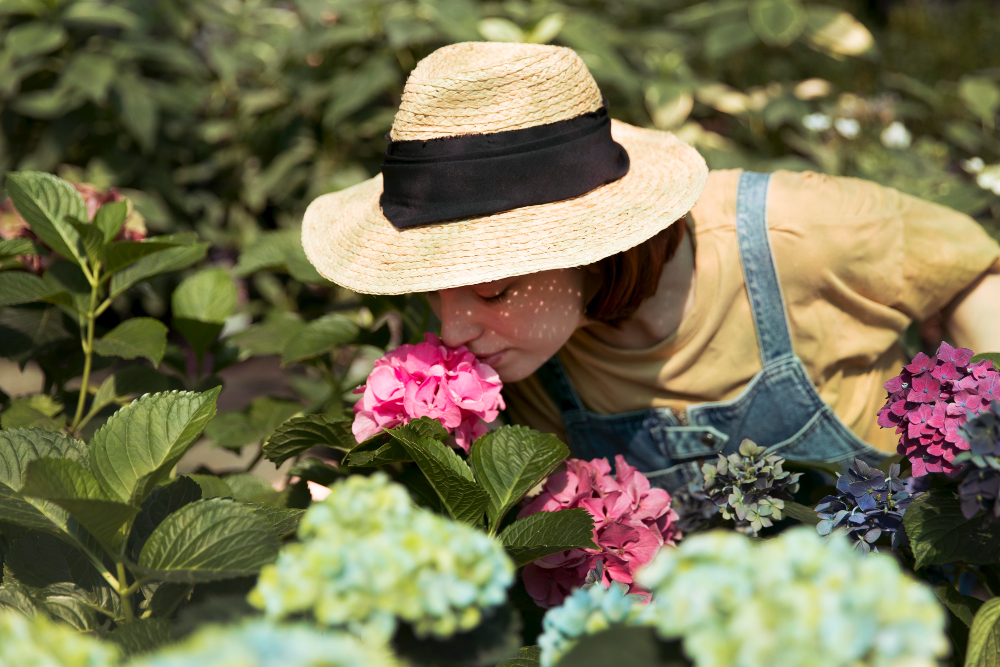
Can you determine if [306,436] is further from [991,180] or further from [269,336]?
[991,180]

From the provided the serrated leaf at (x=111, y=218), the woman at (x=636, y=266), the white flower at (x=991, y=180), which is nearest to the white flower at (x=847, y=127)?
the white flower at (x=991, y=180)

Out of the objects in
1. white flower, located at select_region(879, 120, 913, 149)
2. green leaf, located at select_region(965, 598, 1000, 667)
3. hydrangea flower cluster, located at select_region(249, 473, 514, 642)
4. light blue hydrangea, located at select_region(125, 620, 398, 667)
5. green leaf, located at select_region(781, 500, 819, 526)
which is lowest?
white flower, located at select_region(879, 120, 913, 149)

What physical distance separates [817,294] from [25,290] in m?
1.18

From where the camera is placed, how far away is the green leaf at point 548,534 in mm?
783

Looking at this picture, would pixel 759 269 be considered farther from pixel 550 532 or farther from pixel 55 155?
pixel 55 155

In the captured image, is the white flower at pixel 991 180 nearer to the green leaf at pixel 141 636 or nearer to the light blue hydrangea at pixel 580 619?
the light blue hydrangea at pixel 580 619

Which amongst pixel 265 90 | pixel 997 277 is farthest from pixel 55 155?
pixel 997 277

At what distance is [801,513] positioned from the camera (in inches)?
38.1

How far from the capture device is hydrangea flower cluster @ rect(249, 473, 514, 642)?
1.50ft

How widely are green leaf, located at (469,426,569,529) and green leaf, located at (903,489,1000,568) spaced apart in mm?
343

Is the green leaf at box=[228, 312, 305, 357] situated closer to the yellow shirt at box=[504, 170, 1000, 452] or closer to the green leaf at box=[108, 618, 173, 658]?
the yellow shirt at box=[504, 170, 1000, 452]

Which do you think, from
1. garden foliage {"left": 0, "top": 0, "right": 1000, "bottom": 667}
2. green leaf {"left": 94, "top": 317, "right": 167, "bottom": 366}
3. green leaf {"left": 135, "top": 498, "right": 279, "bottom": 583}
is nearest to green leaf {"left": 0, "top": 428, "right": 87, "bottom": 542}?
garden foliage {"left": 0, "top": 0, "right": 1000, "bottom": 667}

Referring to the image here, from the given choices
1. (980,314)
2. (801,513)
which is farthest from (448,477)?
(980,314)

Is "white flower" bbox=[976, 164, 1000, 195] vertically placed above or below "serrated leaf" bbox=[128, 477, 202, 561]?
below
